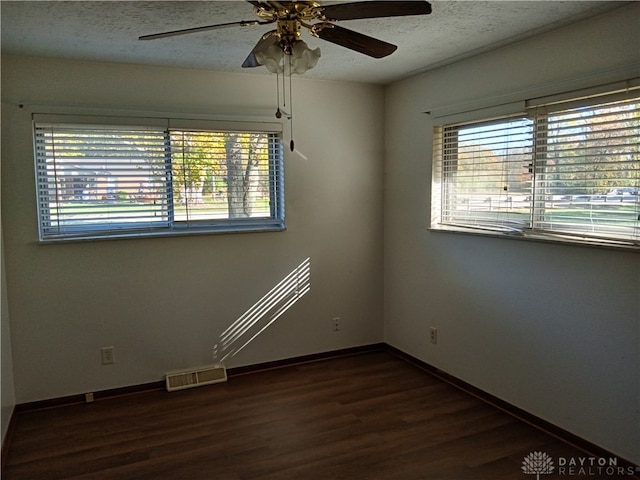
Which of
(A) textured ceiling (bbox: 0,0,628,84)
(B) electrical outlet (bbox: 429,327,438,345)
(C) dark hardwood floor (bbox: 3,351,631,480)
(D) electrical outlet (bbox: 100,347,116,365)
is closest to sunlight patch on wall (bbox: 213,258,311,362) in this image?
(C) dark hardwood floor (bbox: 3,351,631,480)

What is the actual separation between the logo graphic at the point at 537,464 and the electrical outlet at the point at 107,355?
275 centimetres

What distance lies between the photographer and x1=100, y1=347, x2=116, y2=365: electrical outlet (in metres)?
3.31

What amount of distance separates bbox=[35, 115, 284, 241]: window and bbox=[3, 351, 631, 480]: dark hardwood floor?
4.03ft

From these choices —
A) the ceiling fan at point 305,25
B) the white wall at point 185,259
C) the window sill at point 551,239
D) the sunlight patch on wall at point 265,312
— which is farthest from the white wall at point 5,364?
the window sill at point 551,239

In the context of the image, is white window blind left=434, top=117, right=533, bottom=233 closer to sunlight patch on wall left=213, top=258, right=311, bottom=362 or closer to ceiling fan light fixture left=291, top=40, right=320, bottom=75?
sunlight patch on wall left=213, top=258, right=311, bottom=362

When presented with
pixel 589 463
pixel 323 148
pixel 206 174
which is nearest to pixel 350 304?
pixel 323 148

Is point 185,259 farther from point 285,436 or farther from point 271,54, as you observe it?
point 271,54

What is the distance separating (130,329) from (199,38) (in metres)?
2.06

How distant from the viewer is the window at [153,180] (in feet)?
10.2

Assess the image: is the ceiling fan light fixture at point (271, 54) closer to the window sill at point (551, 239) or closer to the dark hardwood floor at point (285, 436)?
the window sill at point (551, 239)

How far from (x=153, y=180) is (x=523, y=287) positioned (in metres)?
2.63

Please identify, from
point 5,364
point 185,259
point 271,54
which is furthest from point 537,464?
point 5,364

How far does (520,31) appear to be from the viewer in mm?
2631

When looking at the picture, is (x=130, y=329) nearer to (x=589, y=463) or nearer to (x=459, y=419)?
(x=459, y=419)
